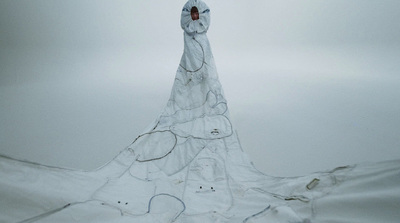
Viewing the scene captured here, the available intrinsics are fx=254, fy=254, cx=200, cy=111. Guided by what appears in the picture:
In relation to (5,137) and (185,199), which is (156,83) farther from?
(185,199)

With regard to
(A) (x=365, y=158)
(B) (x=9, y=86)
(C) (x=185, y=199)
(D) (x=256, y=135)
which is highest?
(B) (x=9, y=86)

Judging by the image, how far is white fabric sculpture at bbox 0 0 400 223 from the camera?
0.69 m

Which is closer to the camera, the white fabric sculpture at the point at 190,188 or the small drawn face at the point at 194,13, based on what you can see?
the white fabric sculpture at the point at 190,188

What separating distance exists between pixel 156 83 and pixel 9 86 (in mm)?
1774

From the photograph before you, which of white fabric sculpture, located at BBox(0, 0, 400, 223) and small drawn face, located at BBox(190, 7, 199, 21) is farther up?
small drawn face, located at BBox(190, 7, 199, 21)

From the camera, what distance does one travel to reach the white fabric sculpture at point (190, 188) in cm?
69

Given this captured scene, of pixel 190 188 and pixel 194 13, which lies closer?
pixel 190 188

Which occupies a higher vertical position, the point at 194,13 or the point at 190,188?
the point at 194,13

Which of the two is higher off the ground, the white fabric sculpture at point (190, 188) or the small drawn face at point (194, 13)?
the small drawn face at point (194, 13)

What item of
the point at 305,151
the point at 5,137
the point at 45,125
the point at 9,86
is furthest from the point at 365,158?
the point at 9,86

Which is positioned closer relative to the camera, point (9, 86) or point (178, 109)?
point (178, 109)

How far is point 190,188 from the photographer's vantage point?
3.63 ft

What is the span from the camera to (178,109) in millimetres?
1951

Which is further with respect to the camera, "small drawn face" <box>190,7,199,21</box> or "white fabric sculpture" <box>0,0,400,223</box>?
"small drawn face" <box>190,7,199,21</box>
